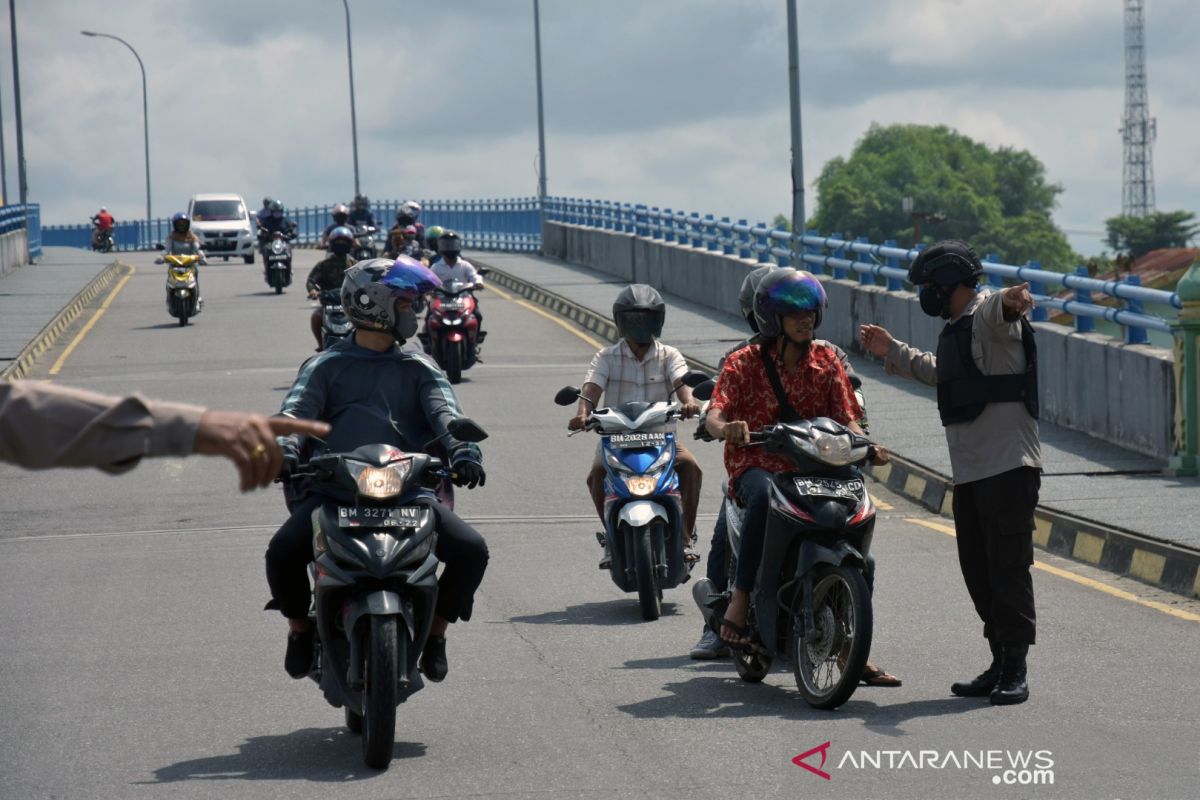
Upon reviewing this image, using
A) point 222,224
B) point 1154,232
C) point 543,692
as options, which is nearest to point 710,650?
point 543,692

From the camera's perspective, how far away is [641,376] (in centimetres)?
1109

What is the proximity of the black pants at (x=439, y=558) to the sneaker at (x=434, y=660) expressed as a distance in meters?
0.16

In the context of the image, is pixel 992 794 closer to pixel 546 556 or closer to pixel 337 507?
pixel 337 507

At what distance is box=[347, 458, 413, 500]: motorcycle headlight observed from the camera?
23.0 feet

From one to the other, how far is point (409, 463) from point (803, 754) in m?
1.71

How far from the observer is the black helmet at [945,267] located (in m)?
8.38

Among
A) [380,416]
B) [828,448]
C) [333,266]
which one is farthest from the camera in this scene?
[333,266]

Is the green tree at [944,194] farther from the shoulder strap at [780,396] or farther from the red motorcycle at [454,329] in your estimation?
the shoulder strap at [780,396]

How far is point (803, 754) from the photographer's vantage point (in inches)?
285

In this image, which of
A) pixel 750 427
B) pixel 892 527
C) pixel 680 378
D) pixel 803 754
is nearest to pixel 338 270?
pixel 892 527

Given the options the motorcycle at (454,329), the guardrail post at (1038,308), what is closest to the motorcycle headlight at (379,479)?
the guardrail post at (1038,308)

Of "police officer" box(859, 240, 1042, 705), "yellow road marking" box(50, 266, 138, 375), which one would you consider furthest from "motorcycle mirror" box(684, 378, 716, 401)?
"yellow road marking" box(50, 266, 138, 375)

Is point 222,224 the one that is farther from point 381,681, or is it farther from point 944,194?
point 944,194

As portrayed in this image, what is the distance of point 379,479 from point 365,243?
95.1 ft
